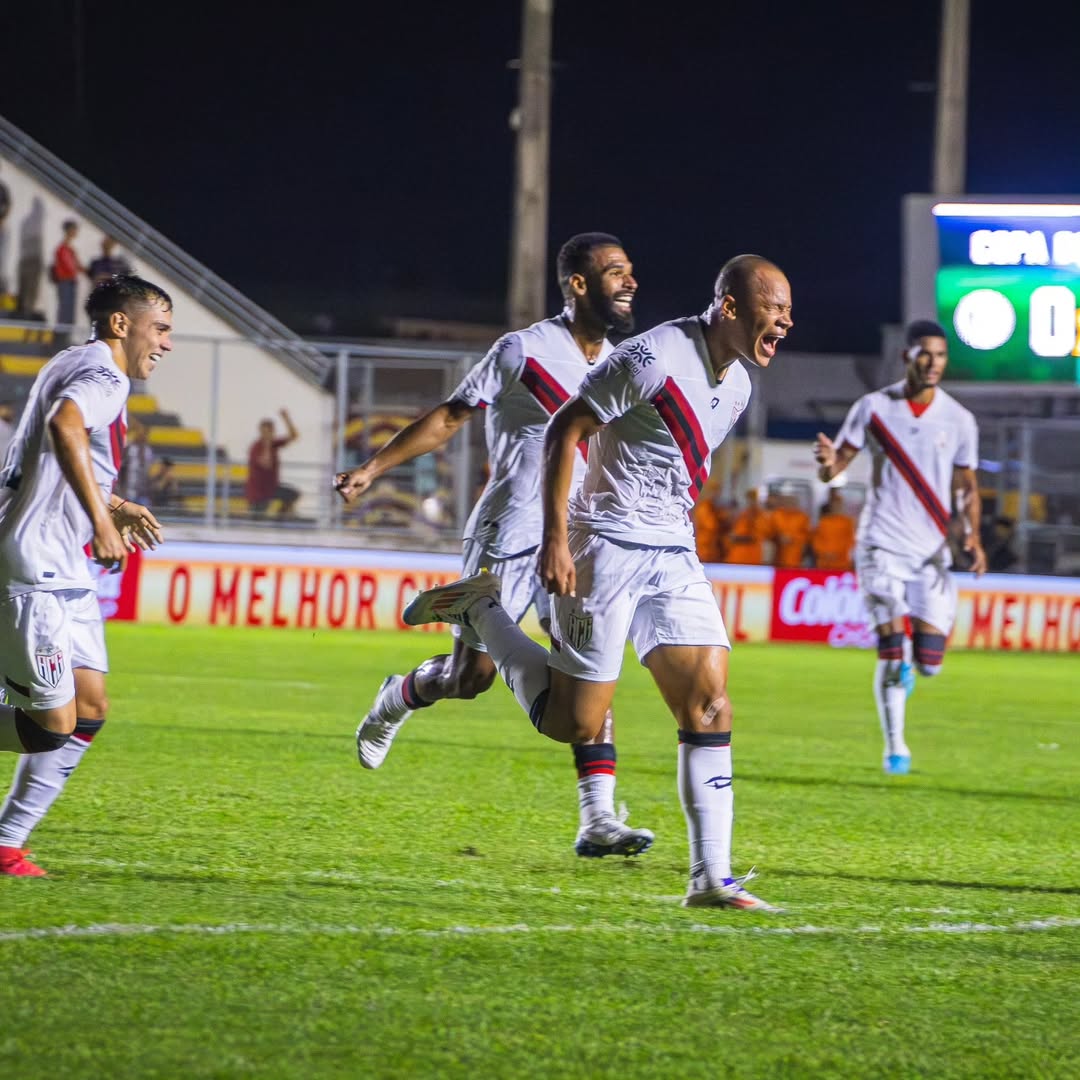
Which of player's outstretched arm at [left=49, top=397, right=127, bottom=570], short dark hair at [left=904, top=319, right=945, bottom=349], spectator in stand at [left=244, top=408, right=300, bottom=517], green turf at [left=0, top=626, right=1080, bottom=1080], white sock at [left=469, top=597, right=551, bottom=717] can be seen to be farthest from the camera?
spectator in stand at [left=244, top=408, right=300, bottom=517]

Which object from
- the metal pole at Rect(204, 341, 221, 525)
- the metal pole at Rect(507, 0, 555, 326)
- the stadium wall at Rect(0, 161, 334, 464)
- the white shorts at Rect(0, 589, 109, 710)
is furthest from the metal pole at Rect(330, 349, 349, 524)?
the white shorts at Rect(0, 589, 109, 710)

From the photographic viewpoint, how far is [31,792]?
596 centimetres

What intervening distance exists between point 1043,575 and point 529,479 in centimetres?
1672

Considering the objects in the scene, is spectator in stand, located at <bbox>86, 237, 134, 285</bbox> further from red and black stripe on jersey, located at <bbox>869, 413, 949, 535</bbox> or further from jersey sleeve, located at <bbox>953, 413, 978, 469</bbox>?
jersey sleeve, located at <bbox>953, 413, 978, 469</bbox>

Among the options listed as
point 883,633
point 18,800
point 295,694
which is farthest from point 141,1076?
point 295,694

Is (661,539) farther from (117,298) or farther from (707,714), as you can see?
(117,298)

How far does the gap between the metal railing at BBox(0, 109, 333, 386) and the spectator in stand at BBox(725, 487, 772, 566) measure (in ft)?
26.2

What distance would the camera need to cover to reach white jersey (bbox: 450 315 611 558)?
723 centimetres

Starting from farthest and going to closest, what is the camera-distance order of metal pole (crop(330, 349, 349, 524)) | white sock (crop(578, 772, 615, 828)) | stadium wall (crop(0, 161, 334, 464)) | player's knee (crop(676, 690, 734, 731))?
stadium wall (crop(0, 161, 334, 464))
metal pole (crop(330, 349, 349, 524))
white sock (crop(578, 772, 615, 828))
player's knee (crop(676, 690, 734, 731))

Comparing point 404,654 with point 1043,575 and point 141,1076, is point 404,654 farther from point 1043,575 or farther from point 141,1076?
point 141,1076

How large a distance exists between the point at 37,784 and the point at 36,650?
54 centimetres

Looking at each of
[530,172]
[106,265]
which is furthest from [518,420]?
[106,265]

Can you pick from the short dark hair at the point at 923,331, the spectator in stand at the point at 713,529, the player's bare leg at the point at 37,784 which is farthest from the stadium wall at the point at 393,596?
the player's bare leg at the point at 37,784

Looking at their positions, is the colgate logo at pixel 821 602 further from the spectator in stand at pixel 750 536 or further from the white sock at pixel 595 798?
the white sock at pixel 595 798
